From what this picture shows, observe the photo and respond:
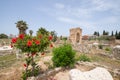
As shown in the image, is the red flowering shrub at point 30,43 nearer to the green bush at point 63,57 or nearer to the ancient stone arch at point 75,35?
the green bush at point 63,57

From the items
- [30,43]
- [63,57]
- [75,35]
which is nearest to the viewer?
[30,43]

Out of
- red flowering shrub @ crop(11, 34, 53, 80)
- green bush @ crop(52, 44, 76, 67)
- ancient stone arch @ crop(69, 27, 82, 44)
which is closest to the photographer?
red flowering shrub @ crop(11, 34, 53, 80)

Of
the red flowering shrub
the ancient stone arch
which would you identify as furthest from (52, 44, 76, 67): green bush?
the ancient stone arch

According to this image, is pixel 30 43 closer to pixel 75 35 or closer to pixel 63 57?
pixel 63 57

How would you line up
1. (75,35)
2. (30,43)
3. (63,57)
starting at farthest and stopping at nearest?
(75,35)
(63,57)
(30,43)

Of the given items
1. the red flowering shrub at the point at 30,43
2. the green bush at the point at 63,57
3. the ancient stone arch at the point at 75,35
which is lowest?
the green bush at the point at 63,57

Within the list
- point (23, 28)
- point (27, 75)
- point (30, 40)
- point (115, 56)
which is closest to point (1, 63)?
point (27, 75)

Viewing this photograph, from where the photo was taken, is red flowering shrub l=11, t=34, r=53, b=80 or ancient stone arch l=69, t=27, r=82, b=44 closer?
red flowering shrub l=11, t=34, r=53, b=80

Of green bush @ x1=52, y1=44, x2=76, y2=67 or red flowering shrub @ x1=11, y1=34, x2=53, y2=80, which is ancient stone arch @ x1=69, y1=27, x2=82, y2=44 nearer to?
green bush @ x1=52, y1=44, x2=76, y2=67

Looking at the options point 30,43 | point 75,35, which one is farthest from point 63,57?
point 75,35

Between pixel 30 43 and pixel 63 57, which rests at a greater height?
pixel 30 43

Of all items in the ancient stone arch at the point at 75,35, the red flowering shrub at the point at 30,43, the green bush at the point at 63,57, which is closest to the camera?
the red flowering shrub at the point at 30,43

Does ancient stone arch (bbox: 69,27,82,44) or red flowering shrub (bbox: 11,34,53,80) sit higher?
ancient stone arch (bbox: 69,27,82,44)

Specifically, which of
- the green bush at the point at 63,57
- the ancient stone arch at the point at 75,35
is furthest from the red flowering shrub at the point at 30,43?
the ancient stone arch at the point at 75,35
